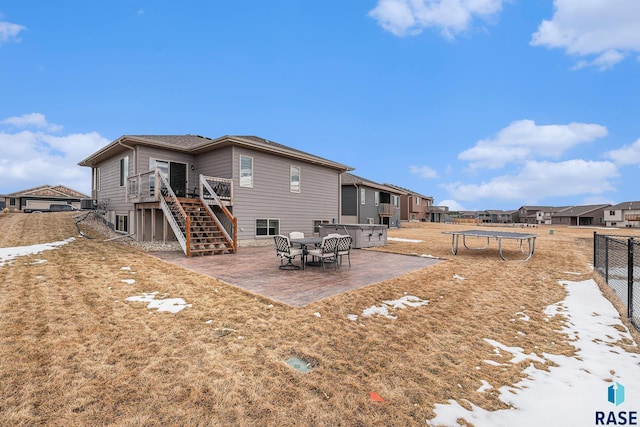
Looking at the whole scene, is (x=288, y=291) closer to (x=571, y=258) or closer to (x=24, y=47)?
(x=571, y=258)

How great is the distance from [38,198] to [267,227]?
4053cm

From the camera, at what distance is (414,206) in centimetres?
4847

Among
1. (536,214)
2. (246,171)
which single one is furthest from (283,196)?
(536,214)

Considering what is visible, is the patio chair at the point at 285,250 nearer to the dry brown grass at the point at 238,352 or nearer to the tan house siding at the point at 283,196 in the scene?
the dry brown grass at the point at 238,352

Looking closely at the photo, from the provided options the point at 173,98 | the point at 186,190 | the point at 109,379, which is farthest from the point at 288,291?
the point at 173,98

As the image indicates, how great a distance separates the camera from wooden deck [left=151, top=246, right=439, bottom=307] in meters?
5.43

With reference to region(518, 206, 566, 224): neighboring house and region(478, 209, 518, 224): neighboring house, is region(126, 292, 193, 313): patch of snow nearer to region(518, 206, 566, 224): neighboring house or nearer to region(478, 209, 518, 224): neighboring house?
region(518, 206, 566, 224): neighboring house

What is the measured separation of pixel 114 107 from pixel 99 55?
5.04m

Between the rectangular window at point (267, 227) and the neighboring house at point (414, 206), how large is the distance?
31.0m

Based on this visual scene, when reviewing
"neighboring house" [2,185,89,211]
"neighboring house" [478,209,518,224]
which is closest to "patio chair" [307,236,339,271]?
"neighboring house" [2,185,89,211]

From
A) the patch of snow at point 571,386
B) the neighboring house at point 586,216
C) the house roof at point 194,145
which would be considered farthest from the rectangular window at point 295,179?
the neighboring house at point 586,216

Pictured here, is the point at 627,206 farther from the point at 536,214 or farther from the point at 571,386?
the point at 571,386

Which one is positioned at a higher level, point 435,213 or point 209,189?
point 209,189

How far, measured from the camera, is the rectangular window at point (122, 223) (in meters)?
14.6
